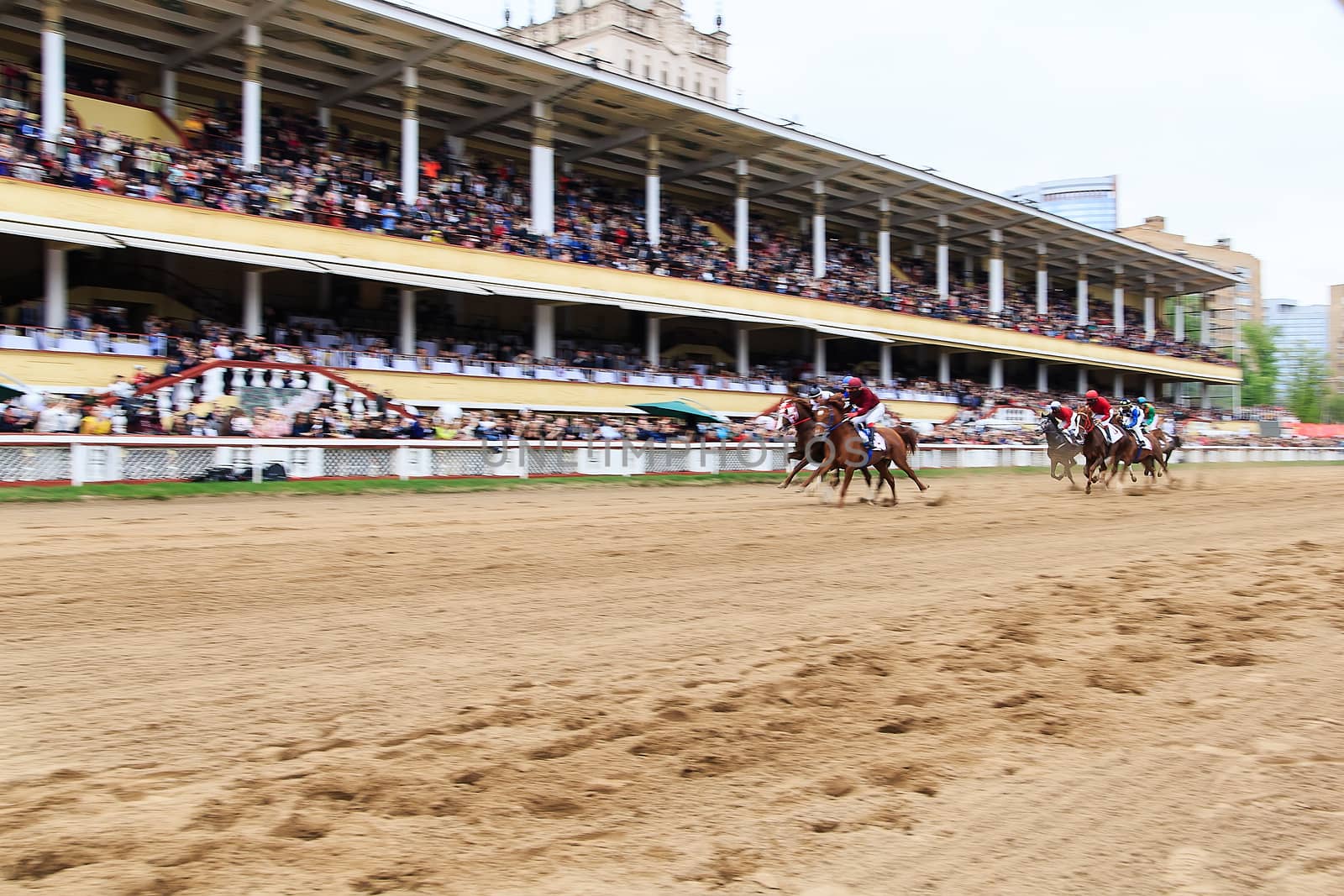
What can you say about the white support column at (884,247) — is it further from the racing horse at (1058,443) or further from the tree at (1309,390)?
the tree at (1309,390)

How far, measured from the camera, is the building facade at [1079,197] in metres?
160

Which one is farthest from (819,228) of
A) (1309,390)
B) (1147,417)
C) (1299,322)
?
(1299,322)

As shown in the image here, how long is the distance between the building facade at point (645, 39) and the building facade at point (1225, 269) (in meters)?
41.1

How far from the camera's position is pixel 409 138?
28.7 metres

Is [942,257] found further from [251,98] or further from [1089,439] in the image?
[251,98]

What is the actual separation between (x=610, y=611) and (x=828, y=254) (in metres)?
40.7

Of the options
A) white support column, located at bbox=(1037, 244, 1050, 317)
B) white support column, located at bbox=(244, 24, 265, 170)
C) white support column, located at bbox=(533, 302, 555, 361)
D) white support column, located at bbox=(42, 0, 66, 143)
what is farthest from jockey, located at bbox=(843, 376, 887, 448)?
white support column, located at bbox=(1037, 244, 1050, 317)

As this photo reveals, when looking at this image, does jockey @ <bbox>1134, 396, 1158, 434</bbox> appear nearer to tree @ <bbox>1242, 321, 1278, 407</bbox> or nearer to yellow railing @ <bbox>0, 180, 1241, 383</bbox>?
yellow railing @ <bbox>0, 180, 1241, 383</bbox>

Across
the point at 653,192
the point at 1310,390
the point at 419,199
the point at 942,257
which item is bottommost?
the point at 1310,390

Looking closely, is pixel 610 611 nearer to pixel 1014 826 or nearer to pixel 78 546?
pixel 1014 826

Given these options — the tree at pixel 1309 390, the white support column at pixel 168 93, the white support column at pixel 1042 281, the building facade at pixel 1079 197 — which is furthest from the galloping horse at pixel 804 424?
the building facade at pixel 1079 197

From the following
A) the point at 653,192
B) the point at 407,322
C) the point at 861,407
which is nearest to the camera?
the point at 861,407

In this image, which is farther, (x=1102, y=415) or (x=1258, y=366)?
(x=1258, y=366)

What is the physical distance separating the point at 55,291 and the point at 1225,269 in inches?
3888
